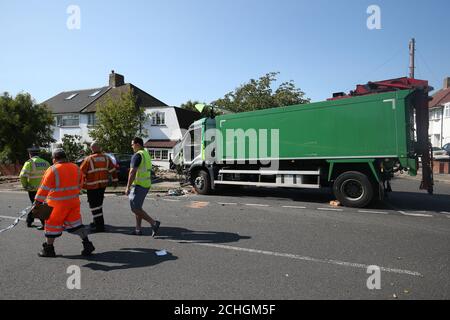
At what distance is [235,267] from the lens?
13.8 ft

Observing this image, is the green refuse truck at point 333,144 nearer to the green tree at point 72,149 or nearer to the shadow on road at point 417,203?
the shadow on road at point 417,203

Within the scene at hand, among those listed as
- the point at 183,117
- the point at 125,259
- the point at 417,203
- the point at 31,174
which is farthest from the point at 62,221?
the point at 183,117

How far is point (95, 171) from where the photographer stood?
20.3 ft

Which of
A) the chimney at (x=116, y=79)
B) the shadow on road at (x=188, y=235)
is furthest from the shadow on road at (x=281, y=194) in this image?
the chimney at (x=116, y=79)

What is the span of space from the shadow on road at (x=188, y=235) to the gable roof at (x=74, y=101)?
3005 cm

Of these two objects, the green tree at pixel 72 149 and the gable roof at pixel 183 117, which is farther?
the gable roof at pixel 183 117

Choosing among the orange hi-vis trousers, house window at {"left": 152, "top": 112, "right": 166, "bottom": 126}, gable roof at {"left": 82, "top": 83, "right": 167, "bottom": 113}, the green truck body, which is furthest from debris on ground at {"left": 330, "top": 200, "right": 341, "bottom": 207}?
gable roof at {"left": 82, "top": 83, "right": 167, "bottom": 113}

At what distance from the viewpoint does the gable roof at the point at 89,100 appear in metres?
32.7

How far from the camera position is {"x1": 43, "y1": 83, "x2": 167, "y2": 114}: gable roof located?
3266cm

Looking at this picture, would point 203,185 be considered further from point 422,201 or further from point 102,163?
point 422,201

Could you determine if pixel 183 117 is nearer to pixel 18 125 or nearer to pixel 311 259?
pixel 18 125

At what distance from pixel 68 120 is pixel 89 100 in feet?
9.90
